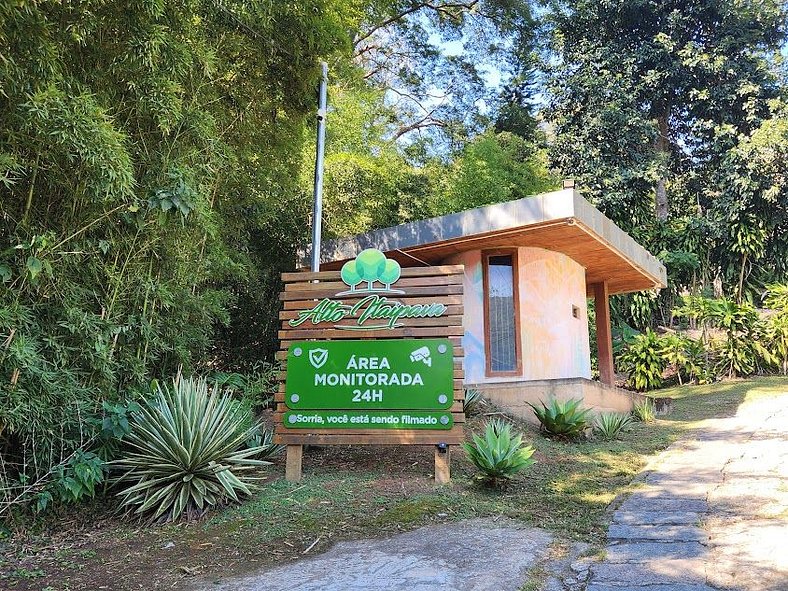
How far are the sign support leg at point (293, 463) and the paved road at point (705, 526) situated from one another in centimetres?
268

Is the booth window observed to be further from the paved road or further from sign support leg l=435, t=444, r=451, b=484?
sign support leg l=435, t=444, r=451, b=484

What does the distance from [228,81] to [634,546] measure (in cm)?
552

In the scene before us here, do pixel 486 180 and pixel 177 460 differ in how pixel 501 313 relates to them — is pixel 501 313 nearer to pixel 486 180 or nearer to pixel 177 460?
pixel 486 180

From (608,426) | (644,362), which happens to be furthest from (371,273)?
(644,362)

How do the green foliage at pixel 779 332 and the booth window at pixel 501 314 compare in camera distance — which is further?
the green foliage at pixel 779 332

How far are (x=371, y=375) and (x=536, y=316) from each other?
4475mm

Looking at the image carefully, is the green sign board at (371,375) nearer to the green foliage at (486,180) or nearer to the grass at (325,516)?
the grass at (325,516)

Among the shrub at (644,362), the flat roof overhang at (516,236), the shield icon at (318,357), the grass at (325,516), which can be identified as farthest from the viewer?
the shrub at (644,362)

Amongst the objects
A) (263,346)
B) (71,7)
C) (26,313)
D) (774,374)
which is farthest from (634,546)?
(774,374)

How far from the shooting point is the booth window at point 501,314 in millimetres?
9148

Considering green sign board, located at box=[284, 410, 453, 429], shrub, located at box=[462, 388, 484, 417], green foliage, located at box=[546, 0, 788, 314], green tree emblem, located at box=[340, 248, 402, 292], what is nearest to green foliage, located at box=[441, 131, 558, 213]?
green foliage, located at box=[546, 0, 788, 314]

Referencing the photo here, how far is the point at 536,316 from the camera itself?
9320 millimetres

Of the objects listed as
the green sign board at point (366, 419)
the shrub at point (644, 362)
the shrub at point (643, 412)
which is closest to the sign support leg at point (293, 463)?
the green sign board at point (366, 419)

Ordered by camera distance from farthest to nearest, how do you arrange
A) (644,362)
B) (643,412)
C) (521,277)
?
(644,362) → (643,412) → (521,277)
